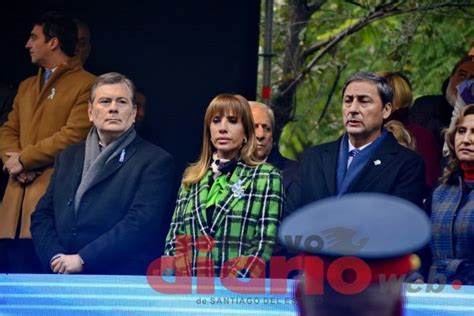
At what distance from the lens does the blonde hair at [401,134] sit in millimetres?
7824

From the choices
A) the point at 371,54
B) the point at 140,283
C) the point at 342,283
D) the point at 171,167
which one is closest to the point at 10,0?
the point at 171,167

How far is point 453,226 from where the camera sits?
23.8ft

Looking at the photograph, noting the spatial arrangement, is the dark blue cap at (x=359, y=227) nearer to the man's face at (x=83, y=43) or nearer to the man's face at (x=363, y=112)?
the man's face at (x=363, y=112)

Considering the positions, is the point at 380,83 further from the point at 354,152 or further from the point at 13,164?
the point at 13,164

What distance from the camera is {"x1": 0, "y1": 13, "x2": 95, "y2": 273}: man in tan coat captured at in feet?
27.2

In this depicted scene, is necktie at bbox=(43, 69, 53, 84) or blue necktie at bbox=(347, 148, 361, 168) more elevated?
necktie at bbox=(43, 69, 53, 84)

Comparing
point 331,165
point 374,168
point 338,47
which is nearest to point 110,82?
A: point 331,165

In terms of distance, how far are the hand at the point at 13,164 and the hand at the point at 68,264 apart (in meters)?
0.90

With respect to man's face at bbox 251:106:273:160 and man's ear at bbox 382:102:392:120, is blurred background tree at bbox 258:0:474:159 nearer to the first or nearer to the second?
man's face at bbox 251:106:273:160

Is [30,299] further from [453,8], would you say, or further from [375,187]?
[453,8]

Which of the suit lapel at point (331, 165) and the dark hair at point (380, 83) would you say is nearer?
the suit lapel at point (331, 165)

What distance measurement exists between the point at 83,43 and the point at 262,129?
1320mm

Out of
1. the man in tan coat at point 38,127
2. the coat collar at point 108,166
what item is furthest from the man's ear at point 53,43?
the coat collar at point 108,166

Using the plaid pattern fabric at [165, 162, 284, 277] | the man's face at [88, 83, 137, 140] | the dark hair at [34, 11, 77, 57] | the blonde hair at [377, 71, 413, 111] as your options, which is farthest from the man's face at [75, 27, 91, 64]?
the blonde hair at [377, 71, 413, 111]
